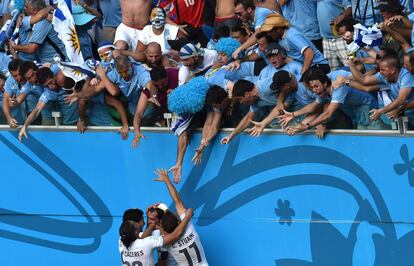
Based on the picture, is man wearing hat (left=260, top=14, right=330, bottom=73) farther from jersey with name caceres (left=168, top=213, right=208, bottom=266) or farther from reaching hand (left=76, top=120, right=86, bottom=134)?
reaching hand (left=76, top=120, right=86, bottom=134)

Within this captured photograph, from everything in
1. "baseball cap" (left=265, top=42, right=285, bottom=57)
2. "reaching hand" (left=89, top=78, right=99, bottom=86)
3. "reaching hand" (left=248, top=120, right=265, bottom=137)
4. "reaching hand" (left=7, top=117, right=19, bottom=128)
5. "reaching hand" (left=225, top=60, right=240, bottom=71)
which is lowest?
"reaching hand" (left=7, top=117, right=19, bottom=128)

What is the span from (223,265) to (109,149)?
6.40ft

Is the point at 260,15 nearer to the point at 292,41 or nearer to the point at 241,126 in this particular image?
the point at 292,41

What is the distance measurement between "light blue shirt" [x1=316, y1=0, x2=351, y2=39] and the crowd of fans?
1 centimetres

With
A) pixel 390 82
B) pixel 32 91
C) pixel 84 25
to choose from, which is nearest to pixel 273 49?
pixel 390 82

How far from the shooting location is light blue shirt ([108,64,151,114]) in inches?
601

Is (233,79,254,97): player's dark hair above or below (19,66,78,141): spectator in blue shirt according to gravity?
above

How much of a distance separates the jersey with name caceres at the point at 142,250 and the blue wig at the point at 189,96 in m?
1.37

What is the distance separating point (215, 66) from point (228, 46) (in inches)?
10.7

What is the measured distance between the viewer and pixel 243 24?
611 inches

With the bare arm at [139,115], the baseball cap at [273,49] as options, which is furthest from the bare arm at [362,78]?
the bare arm at [139,115]

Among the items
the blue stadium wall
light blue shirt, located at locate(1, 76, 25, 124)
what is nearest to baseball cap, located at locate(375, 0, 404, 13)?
the blue stadium wall

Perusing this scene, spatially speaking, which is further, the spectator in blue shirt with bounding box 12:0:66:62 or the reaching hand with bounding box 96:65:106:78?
the spectator in blue shirt with bounding box 12:0:66:62

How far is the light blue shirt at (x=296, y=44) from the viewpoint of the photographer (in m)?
14.4
